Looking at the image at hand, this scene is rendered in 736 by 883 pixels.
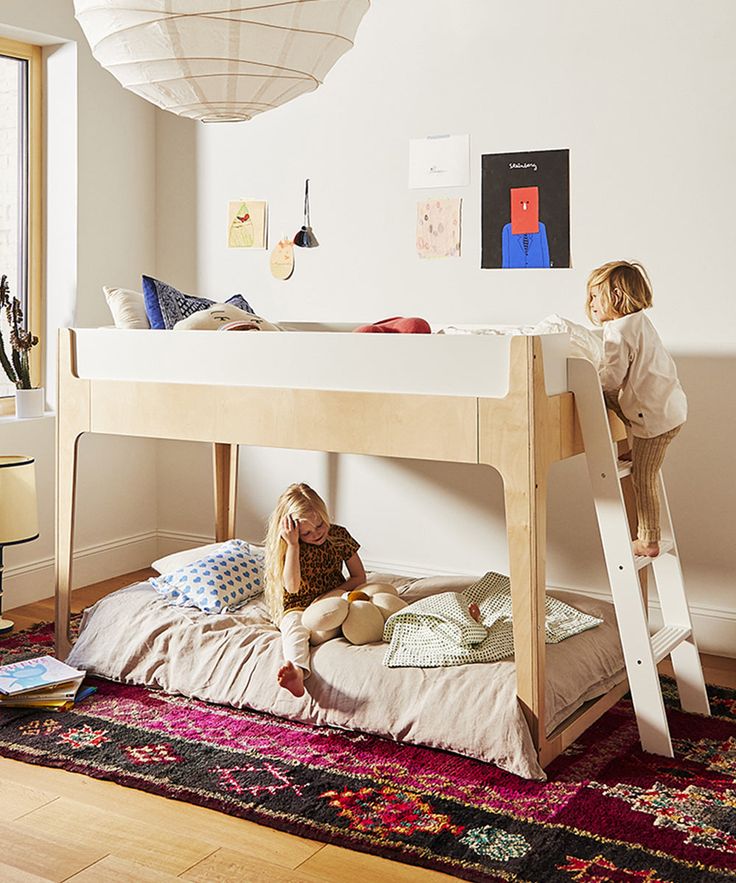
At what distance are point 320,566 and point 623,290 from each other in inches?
44.3

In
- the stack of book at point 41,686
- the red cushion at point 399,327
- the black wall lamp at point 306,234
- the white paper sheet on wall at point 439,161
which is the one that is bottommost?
the stack of book at point 41,686

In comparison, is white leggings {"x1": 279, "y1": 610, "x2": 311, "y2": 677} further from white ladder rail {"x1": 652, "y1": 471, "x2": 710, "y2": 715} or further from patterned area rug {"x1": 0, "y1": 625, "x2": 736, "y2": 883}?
white ladder rail {"x1": 652, "y1": 471, "x2": 710, "y2": 715}

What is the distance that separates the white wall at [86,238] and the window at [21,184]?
4 cm

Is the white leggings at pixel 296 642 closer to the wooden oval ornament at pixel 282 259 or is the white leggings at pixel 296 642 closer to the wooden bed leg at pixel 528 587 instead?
→ the wooden bed leg at pixel 528 587

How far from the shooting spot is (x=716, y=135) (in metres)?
3.09

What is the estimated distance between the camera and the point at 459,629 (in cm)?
259

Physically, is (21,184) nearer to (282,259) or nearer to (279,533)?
(282,259)

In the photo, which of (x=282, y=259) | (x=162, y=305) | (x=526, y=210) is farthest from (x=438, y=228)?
(x=162, y=305)

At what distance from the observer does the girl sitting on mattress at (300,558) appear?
9.44ft

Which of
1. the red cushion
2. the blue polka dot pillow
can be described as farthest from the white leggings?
the red cushion

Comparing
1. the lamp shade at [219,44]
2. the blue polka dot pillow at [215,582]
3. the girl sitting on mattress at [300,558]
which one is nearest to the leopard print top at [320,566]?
the girl sitting on mattress at [300,558]

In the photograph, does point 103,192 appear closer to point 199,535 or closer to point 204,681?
point 199,535

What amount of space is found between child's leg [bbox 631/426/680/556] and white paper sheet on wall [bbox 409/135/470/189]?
1285 millimetres

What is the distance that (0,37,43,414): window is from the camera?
12.5 feet
